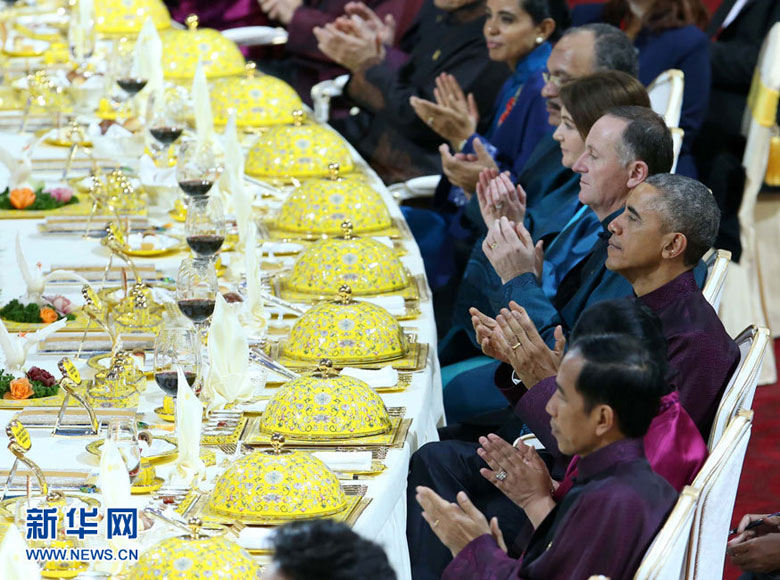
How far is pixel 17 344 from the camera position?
2543 mm

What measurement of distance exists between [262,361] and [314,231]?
0.91 metres

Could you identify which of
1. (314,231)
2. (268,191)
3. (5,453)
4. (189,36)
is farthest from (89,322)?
(189,36)

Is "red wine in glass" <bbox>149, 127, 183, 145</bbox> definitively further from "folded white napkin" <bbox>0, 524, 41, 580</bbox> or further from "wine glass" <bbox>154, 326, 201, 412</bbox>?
"folded white napkin" <bbox>0, 524, 41, 580</bbox>

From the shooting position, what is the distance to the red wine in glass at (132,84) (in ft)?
13.9

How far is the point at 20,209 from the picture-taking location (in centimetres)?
363

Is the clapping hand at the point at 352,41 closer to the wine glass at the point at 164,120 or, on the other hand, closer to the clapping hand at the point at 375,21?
the clapping hand at the point at 375,21

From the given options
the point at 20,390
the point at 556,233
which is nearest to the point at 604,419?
the point at 20,390

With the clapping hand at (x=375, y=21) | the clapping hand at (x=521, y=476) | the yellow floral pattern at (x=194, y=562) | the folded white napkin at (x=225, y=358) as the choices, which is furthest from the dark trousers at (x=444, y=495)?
the clapping hand at (x=375, y=21)

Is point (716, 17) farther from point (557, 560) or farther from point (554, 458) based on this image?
point (557, 560)

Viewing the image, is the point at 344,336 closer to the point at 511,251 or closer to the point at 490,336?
the point at 490,336

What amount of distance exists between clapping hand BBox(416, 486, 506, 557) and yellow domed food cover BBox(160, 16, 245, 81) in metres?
3.17

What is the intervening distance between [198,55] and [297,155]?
1242mm

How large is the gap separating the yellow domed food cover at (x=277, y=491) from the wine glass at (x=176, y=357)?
11.3 inches

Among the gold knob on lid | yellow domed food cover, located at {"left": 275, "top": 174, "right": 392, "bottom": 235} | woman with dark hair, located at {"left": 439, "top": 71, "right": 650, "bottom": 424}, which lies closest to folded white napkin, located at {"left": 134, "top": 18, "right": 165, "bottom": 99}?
yellow domed food cover, located at {"left": 275, "top": 174, "right": 392, "bottom": 235}
